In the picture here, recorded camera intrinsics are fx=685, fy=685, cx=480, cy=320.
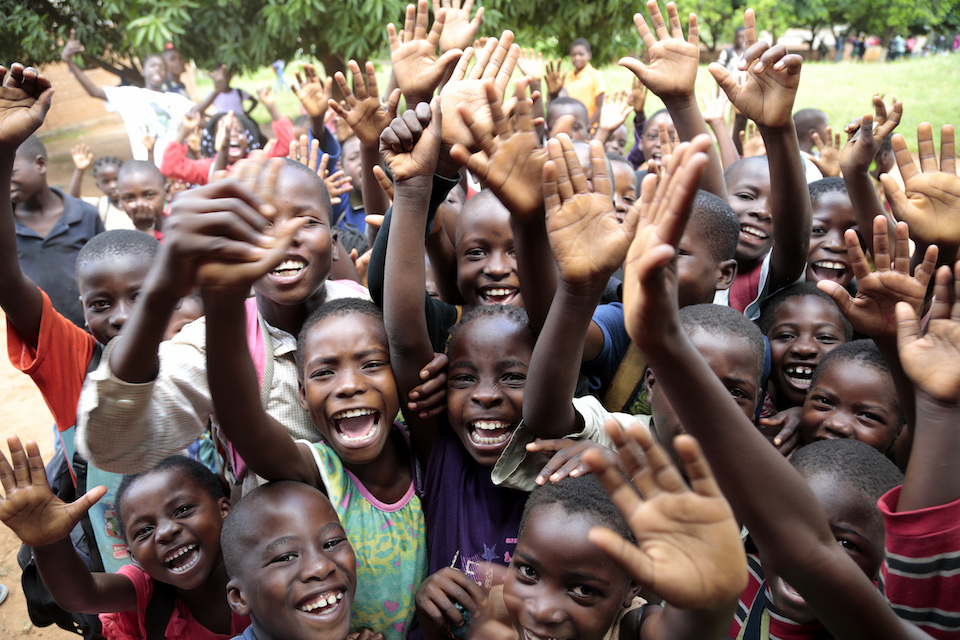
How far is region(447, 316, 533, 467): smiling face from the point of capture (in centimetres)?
185

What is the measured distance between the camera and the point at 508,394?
1859 millimetres

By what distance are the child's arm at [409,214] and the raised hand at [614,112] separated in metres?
2.96

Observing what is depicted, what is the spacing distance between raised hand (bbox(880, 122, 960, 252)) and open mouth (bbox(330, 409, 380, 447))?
5.08ft

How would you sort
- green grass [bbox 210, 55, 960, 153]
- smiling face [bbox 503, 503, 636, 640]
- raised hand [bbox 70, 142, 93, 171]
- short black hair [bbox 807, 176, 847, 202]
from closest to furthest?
smiling face [bbox 503, 503, 636, 640]
short black hair [bbox 807, 176, 847, 202]
raised hand [bbox 70, 142, 93, 171]
green grass [bbox 210, 55, 960, 153]

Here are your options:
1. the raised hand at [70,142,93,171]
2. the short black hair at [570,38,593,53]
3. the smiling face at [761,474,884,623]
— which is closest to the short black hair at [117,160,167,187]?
the raised hand at [70,142,93,171]

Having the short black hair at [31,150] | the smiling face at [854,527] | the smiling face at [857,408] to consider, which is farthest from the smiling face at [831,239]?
the short black hair at [31,150]

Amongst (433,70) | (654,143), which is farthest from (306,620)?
(654,143)

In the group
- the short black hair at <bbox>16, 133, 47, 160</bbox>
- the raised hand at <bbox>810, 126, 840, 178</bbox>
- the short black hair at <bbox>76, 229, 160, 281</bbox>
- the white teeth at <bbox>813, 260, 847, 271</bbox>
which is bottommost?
the short black hair at <bbox>16, 133, 47, 160</bbox>

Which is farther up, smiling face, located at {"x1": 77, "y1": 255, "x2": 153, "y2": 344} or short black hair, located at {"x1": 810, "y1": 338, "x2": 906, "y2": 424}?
short black hair, located at {"x1": 810, "y1": 338, "x2": 906, "y2": 424}

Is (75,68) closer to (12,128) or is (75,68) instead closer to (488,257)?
(12,128)

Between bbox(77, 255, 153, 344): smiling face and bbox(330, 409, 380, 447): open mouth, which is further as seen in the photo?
bbox(77, 255, 153, 344): smiling face

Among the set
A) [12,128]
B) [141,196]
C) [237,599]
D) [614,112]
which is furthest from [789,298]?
[141,196]

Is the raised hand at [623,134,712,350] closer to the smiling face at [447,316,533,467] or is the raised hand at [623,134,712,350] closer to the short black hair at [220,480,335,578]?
the smiling face at [447,316,533,467]

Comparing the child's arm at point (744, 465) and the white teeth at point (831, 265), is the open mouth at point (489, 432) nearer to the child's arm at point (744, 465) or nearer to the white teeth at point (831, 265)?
the child's arm at point (744, 465)
